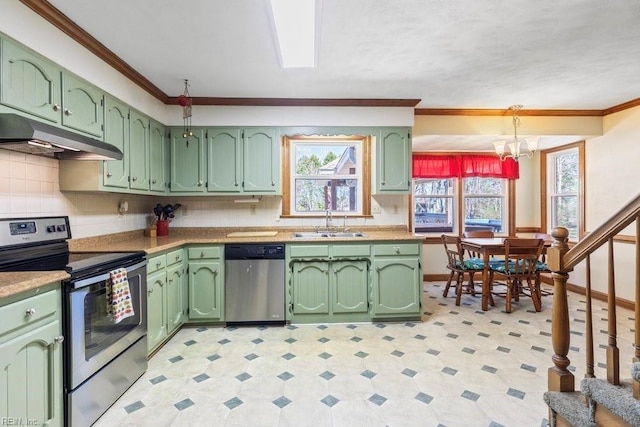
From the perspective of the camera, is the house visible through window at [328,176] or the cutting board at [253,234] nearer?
the cutting board at [253,234]

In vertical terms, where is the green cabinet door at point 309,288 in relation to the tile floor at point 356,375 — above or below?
above

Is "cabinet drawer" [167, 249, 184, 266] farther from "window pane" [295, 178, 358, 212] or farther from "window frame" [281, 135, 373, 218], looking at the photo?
"window pane" [295, 178, 358, 212]

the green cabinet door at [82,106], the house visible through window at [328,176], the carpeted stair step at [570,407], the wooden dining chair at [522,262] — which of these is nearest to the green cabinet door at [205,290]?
the house visible through window at [328,176]

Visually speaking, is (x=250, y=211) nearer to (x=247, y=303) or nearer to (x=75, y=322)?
(x=247, y=303)

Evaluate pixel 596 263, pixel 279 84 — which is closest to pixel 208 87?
pixel 279 84

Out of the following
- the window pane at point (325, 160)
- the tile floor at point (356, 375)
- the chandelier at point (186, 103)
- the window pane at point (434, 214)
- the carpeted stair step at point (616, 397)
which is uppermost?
the chandelier at point (186, 103)

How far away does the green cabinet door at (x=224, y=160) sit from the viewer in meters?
3.51

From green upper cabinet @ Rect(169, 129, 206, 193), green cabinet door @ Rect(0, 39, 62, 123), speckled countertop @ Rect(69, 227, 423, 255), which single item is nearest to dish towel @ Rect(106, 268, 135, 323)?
speckled countertop @ Rect(69, 227, 423, 255)

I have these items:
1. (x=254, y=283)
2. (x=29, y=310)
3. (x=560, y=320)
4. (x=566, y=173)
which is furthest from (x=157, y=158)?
(x=566, y=173)

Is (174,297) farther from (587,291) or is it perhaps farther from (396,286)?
(587,291)

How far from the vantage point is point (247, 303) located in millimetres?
3223

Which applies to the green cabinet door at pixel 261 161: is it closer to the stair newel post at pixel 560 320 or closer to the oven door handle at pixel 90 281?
the oven door handle at pixel 90 281

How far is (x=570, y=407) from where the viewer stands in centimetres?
146

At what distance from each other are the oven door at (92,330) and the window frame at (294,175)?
6.63 ft
